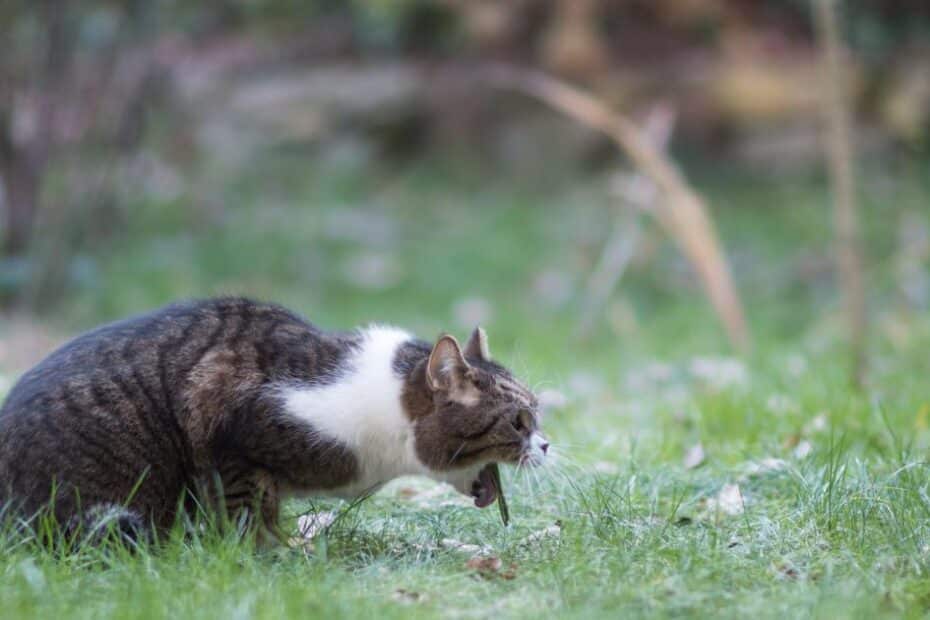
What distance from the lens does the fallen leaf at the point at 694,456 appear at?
4.23 metres

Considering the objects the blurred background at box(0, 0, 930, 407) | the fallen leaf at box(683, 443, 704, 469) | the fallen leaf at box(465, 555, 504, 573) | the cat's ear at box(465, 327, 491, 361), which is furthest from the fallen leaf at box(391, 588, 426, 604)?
the blurred background at box(0, 0, 930, 407)

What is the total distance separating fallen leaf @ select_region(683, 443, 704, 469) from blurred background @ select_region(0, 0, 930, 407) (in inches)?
78.4

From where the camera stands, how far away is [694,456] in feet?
14.1

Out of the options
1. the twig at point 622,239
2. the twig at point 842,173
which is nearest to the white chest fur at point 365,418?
the twig at point 842,173

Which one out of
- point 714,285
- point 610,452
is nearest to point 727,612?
point 610,452

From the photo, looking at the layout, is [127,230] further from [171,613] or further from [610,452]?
[171,613]

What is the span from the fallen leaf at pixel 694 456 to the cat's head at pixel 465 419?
3.04 feet

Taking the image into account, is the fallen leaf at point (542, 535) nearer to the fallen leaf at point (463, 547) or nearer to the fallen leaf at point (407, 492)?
the fallen leaf at point (463, 547)

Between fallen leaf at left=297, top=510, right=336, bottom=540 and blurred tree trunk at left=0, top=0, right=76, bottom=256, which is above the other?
blurred tree trunk at left=0, top=0, right=76, bottom=256

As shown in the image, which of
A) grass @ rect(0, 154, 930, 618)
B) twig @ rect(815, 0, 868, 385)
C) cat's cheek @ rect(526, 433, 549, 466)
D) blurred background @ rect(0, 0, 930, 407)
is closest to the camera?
grass @ rect(0, 154, 930, 618)

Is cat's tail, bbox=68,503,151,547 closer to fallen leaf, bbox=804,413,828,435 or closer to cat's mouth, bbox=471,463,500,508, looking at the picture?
cat's mouth, bbox=471,463,500,508

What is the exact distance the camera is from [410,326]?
8.53 metres

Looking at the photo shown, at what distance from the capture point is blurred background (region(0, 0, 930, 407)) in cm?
842

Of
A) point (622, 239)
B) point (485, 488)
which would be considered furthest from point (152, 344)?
point (622, 239)
